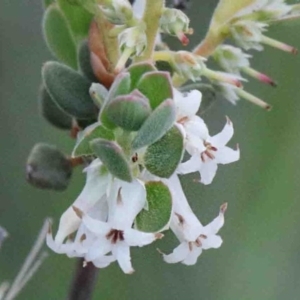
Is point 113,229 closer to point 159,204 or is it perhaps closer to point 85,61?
point 159,204

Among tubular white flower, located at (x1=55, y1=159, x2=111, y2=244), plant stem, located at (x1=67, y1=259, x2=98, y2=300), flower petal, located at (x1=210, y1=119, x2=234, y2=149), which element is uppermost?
flower petal, located at (x1=210, y1=119, x2=234, y2=149)

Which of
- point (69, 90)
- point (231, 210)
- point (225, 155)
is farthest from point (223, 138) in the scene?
point (231, 210)

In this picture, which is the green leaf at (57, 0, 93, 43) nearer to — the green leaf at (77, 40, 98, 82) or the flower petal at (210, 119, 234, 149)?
the green leaf at (77, 40, 98, 82)

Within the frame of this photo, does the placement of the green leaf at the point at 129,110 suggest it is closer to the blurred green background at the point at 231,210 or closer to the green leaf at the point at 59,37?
the green leaf at the point at 59,37

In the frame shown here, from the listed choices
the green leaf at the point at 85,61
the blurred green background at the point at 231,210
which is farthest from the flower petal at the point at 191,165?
the blurred green background at the point at 231,210

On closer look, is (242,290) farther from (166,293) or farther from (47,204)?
(47,204)

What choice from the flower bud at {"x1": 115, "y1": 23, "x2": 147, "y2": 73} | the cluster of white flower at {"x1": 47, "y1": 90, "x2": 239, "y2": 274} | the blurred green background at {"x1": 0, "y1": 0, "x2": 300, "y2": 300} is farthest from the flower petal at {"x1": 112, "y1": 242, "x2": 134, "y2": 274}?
the blurred green background at {"x1": 0, "y1": 0, "x2": 300, "y2": 300}
